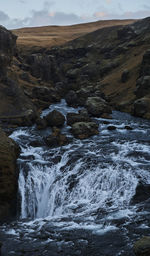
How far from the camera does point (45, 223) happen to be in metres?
21.3

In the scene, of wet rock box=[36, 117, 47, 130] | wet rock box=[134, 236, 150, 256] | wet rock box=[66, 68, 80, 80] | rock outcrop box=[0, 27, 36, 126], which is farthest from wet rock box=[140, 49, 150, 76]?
wet rock box=[134, 236, 150, 256]

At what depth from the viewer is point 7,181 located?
23688mm

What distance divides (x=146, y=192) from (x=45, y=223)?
9.17m

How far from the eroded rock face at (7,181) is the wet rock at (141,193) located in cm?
1047

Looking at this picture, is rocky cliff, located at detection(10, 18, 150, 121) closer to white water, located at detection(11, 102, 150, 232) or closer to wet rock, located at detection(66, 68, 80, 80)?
wet rock, located at detection(66, 68, 80, 80)

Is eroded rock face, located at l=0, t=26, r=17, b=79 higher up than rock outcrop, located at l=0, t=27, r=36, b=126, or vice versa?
eroded rock face, located at l=0, t=26, r=17, b=79

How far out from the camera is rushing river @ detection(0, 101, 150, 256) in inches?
691

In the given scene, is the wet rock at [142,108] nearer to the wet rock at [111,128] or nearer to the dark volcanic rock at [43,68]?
the wet rock at [111,128]

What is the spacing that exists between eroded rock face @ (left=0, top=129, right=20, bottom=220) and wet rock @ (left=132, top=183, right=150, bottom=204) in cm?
1047

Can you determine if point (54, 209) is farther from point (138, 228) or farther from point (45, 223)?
point (138, 228)

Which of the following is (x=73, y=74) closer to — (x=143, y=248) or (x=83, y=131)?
(x=83, y=131)

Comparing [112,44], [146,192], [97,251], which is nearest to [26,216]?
[97,251]

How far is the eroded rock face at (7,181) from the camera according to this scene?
22.8 m

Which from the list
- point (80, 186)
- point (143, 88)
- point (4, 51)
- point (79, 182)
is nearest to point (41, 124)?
point (79, 182)
